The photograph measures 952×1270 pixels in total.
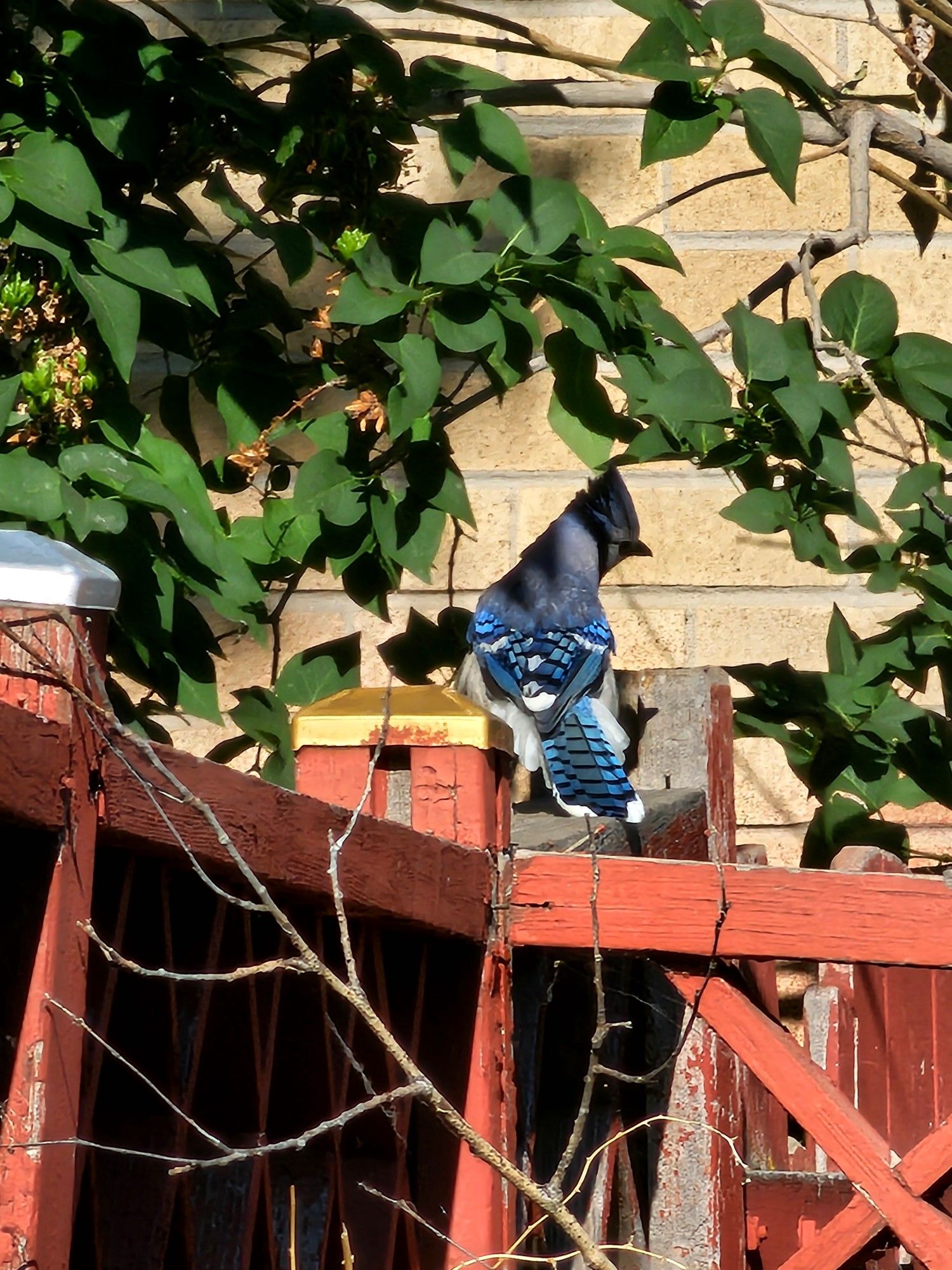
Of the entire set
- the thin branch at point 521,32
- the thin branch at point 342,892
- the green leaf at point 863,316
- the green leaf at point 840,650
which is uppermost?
the thin branch at point 521,32

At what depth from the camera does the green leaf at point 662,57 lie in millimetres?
2227

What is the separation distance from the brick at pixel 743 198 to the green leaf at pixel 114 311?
189 cm

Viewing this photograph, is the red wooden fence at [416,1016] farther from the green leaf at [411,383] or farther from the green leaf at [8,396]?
the green leaf at [8,396]

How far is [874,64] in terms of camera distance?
12.0 ft

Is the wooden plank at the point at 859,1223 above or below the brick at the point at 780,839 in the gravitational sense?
below

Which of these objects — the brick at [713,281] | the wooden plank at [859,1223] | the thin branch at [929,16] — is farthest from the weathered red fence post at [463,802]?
the brick at [713,281]

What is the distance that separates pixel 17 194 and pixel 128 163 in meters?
0.26

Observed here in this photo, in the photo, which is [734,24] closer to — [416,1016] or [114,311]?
[114,311]

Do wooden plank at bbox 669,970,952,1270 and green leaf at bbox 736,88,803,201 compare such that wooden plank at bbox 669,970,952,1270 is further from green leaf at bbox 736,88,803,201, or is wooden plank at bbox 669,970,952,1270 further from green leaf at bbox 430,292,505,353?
green leaf at bbox 736,88,803,201

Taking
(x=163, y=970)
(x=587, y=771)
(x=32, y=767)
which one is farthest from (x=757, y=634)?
(x=32, y=767)

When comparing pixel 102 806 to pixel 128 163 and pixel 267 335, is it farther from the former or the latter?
pixel 267 335

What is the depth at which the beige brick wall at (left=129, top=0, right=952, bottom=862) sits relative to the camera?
11.7 feet

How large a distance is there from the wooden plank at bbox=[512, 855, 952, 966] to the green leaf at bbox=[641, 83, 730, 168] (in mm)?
983

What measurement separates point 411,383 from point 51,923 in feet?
3.99
